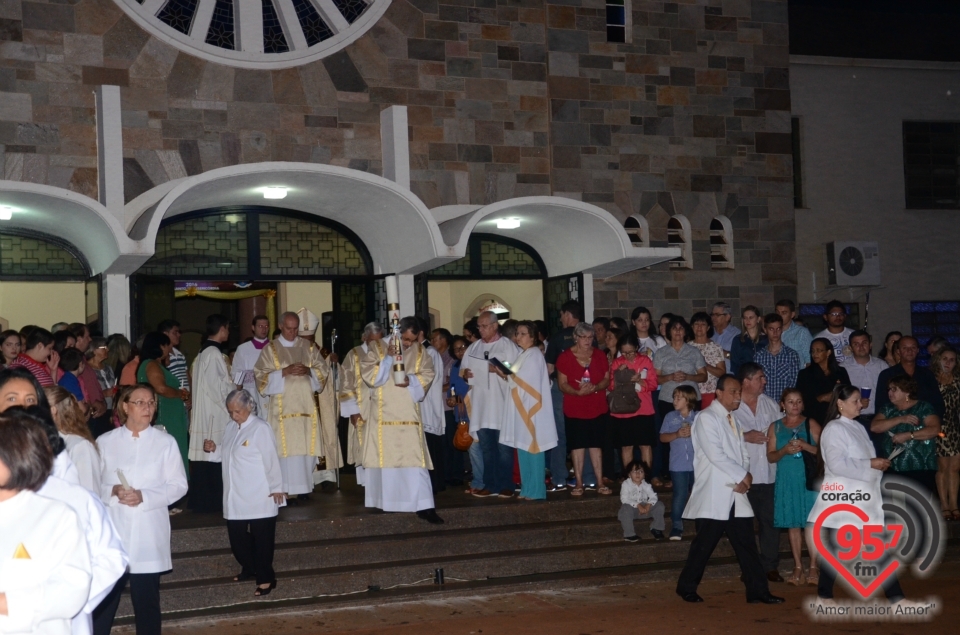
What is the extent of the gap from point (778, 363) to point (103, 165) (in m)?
7.24

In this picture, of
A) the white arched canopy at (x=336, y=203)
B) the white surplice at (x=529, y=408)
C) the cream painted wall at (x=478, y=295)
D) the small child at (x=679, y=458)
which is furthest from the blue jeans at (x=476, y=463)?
the cream painted wall at (x=478, y=295)

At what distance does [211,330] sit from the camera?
35.1 ft

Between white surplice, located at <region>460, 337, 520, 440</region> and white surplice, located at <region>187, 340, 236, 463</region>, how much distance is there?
231cm

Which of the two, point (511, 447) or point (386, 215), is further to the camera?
point (386, 215)

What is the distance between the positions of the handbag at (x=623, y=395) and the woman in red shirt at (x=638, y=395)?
0.12 ft

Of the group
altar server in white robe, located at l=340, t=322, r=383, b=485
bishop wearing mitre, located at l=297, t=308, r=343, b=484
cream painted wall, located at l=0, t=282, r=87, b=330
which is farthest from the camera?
cream painted wall, located at l=0, t=282, r=87, b=330

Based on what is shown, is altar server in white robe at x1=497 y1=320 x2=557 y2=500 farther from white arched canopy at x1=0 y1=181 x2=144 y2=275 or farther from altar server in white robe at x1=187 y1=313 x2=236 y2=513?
white arched canopy at x1=0 y1=181 x2=144 y2=275

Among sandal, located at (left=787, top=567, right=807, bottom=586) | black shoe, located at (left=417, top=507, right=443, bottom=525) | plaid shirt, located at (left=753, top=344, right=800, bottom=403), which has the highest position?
plaid shirt, located at (left=753, top=344, right=800, bottom=403)

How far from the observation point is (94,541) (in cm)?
401

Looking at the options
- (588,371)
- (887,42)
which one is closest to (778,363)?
(588,371)

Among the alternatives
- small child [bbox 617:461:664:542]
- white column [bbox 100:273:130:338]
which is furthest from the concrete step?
white column [bbox 100:273:130:338]

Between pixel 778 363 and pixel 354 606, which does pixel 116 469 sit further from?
pixel 778 363

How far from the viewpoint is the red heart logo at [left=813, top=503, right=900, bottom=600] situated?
8305 millimetres

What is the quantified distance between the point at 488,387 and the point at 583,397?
926 mm
